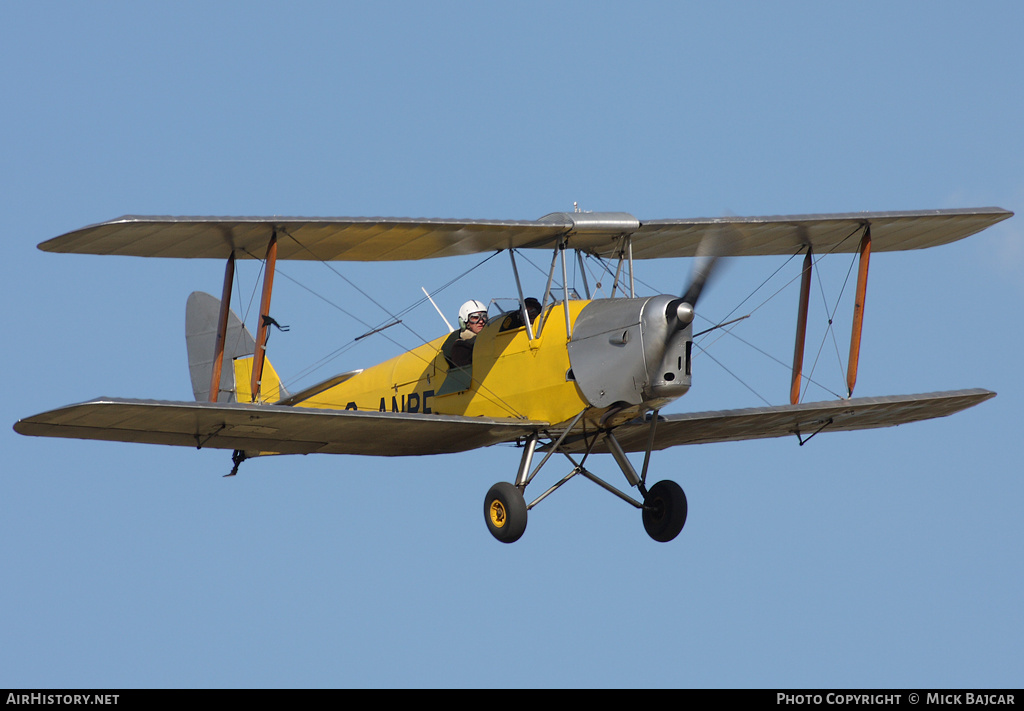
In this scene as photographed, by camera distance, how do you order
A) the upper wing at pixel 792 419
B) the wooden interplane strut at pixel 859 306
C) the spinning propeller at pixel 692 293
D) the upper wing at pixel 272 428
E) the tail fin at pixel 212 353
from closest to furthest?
the upper wing at pixel 272 428, the spinning propeller at pixel 692 293, the upper wing at pixel 792 419, the wooden interplane strut at pixel 859 306, the tail fin at pixel 212 353

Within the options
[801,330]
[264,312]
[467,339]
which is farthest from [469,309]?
[801,330]

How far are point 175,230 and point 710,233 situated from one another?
576 cm

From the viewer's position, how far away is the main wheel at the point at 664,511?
1489 cm

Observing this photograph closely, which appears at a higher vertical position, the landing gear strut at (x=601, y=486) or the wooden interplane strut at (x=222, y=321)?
the wooden interplane strut at (x=222, y=321)

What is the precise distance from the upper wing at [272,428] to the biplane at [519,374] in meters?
0.02

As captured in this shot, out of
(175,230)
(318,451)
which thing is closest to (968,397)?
(318,451)

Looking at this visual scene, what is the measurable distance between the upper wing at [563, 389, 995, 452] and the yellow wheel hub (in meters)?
1.37

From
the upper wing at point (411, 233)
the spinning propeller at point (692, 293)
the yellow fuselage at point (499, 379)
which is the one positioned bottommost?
the yellow fuselage at point (499, 379)

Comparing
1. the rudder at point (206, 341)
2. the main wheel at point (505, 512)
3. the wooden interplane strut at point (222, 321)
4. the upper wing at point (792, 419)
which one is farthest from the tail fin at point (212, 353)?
the main wheel at point (505, 512)

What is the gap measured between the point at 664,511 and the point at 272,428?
3.83m

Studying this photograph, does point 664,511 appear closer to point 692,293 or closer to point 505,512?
point 505,512

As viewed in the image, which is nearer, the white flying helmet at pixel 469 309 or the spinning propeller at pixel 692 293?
the spinning propeller at pixel 692 293

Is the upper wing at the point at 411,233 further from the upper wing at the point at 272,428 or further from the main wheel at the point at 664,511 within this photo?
the main wheel at the point at 664,511

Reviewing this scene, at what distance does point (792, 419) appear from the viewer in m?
16.8
